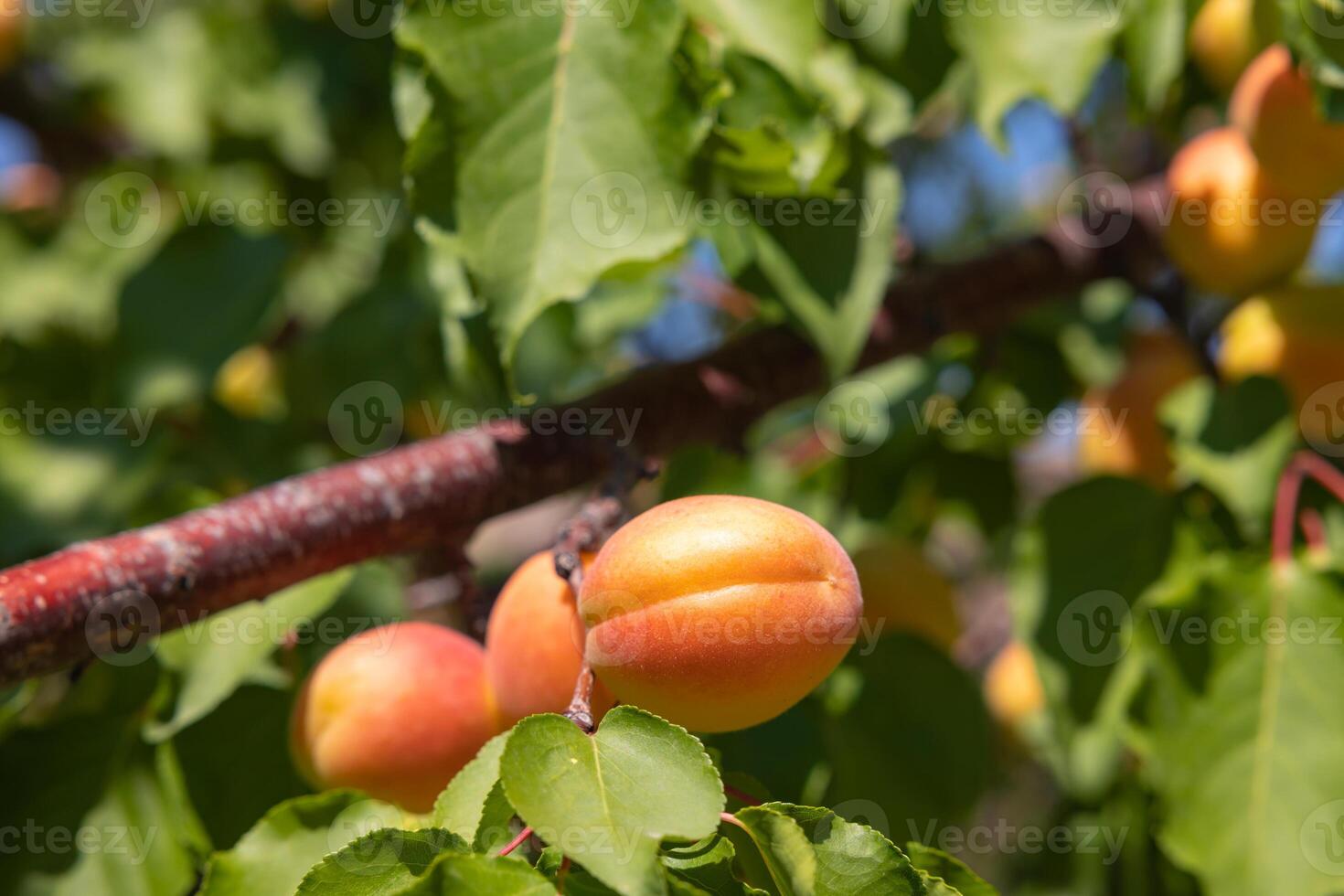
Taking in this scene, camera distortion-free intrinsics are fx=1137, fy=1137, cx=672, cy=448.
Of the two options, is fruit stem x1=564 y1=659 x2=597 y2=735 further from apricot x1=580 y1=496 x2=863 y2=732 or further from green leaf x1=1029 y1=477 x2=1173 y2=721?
green leaf x1=1029 y1=477 x2=1173 y2=721

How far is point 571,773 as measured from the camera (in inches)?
21.8

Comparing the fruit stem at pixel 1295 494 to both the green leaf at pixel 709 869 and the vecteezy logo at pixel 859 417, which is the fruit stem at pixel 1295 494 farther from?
Result: the green leaf at pixel 709 869

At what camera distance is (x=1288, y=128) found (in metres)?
0.99

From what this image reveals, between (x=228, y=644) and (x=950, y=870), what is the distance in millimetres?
527

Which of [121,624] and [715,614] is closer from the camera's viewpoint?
[715,614]

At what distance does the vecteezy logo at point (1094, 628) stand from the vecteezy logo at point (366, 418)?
0.72m

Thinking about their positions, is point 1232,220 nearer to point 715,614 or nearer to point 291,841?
point 715,614

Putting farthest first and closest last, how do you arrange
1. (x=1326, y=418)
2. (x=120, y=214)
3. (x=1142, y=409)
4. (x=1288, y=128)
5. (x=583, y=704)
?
(x=120, y=214)
(x=1142, y=409)
(x=1326, y=418)
(x=1288, y=128)
(x=583, y=704)

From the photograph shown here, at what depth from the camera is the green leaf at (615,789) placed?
510mm

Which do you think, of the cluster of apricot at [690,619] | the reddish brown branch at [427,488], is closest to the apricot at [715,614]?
the cluster of apricot at [690,619]

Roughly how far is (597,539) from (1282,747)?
1.93 ft

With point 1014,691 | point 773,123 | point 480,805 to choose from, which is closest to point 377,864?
point 480,805

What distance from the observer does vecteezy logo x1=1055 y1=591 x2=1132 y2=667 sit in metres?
1.04

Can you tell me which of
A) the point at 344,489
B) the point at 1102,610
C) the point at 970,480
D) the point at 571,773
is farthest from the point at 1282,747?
the point at 344,489
